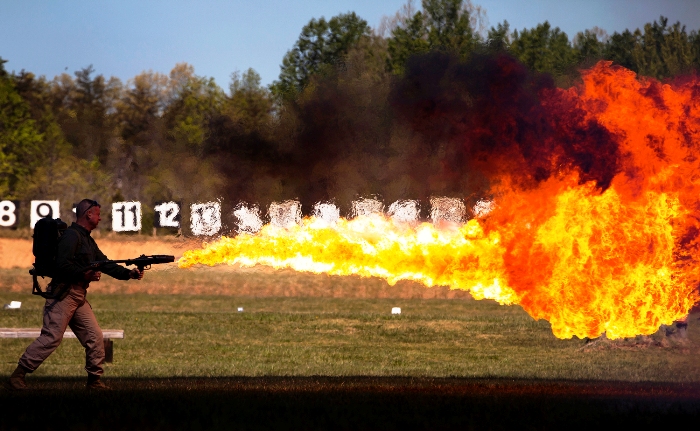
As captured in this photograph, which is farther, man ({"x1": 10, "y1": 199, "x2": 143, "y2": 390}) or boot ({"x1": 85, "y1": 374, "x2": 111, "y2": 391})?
boot ({"x1": 85, "y1": 374, "x2": 111, "y2": 391})

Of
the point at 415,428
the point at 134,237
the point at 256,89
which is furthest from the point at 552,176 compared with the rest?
the point at 256,89

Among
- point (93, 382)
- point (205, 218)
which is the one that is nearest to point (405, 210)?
point (205, 218)

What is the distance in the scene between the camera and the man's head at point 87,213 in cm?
1246

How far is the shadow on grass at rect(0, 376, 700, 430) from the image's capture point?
1042 cm

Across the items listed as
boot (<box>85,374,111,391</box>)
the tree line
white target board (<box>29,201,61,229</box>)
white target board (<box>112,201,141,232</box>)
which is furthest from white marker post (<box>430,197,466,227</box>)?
white target board (<box>29,201,61,229</box>)

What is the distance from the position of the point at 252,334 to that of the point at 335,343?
8.88ft

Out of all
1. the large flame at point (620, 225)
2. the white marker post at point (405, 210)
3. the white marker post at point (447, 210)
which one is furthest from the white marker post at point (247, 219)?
the large flame at point (620, 225)

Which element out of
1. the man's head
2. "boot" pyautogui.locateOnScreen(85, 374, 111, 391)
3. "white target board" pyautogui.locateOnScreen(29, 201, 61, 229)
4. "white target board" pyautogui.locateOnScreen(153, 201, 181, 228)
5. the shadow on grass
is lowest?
the shadow on grass

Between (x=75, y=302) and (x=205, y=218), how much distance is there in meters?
22.1

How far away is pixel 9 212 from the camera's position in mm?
56312

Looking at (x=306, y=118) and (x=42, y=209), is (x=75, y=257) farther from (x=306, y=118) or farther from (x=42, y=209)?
(x=42, y=209)

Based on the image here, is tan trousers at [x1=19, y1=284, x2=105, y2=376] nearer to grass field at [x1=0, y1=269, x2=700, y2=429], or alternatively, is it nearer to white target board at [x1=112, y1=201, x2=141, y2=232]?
grass field at [x1=0, y1=269, x2=700, y2=429]

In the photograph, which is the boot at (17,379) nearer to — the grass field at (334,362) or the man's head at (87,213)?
the grass field at (334,362)

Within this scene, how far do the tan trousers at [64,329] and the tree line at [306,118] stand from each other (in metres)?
9.77
